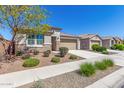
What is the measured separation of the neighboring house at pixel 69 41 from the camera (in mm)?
25405

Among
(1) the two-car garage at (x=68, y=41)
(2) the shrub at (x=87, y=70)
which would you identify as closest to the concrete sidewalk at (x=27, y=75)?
(2) the shrub at (x=87, y=70)

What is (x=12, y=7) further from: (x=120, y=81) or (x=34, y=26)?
(x=120, y=81)

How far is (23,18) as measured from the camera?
41.7ft

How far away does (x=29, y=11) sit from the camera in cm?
1259

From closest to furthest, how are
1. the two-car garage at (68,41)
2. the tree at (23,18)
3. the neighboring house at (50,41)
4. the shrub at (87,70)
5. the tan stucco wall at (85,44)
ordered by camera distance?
the shrub at (87,70) < the tree at (23,18) < the neighboring house at (50,41) < the two-car garage at (68,41) < the tan stucco wall at (85,44)

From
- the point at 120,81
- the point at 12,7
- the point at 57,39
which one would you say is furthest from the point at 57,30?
the point at 120,81

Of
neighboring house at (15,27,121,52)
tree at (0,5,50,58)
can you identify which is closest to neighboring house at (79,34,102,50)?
neighboring house at (15,27,121,52)

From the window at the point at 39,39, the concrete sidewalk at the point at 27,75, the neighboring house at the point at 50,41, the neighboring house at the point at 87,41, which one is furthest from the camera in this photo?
the neighboring house at the point at 87,41

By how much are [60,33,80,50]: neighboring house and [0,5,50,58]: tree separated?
1161cm

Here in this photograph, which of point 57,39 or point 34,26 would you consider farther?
point 57,39

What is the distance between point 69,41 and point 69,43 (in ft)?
1.28

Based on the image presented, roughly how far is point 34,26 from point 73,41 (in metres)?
14.7

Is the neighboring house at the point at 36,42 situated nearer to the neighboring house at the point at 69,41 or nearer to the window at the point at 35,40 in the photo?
the window at the point at 35,40
